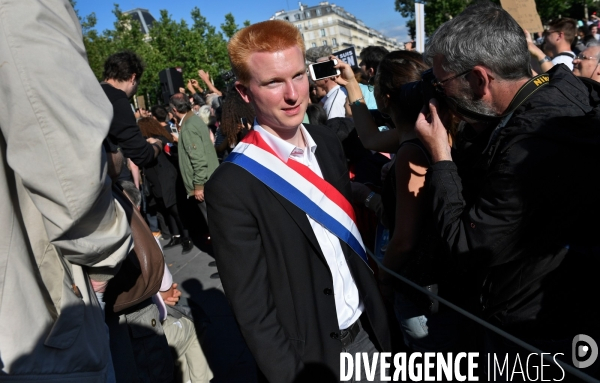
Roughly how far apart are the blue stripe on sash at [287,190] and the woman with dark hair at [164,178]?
4.98 metres

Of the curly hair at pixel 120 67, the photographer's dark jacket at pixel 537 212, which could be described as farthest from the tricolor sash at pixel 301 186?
the curly hair at pixel 120 67

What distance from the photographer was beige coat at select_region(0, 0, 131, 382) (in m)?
1.15

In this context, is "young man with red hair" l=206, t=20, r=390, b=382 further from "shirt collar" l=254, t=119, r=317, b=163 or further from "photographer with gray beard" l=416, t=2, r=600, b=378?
"photographer with gray beard" l=416, t=2, r=600, b=378

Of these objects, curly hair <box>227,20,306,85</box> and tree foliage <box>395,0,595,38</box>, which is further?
tree foliage <box>395,0,595,38</box>

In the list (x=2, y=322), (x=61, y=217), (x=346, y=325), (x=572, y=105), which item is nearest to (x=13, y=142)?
(x=61, y=217)

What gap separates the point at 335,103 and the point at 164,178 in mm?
2933

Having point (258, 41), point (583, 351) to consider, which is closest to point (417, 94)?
point (258, 41)

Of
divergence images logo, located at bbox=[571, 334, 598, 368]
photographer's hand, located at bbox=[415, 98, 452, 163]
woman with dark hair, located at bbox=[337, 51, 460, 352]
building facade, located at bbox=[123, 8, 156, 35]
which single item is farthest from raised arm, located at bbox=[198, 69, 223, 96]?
building facade, located at bbox=[123, 8, 156, 35]

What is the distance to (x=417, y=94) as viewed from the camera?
1978mm

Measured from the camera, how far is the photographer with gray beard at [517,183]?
57.9 inches

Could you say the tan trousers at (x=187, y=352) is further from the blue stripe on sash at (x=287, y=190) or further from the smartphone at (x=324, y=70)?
the smartphone at (x=324, y=70)

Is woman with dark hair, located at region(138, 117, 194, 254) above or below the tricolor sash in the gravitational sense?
below

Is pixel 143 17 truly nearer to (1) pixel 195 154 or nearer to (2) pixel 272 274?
(1) pixel 195 154

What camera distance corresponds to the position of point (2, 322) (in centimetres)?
126
